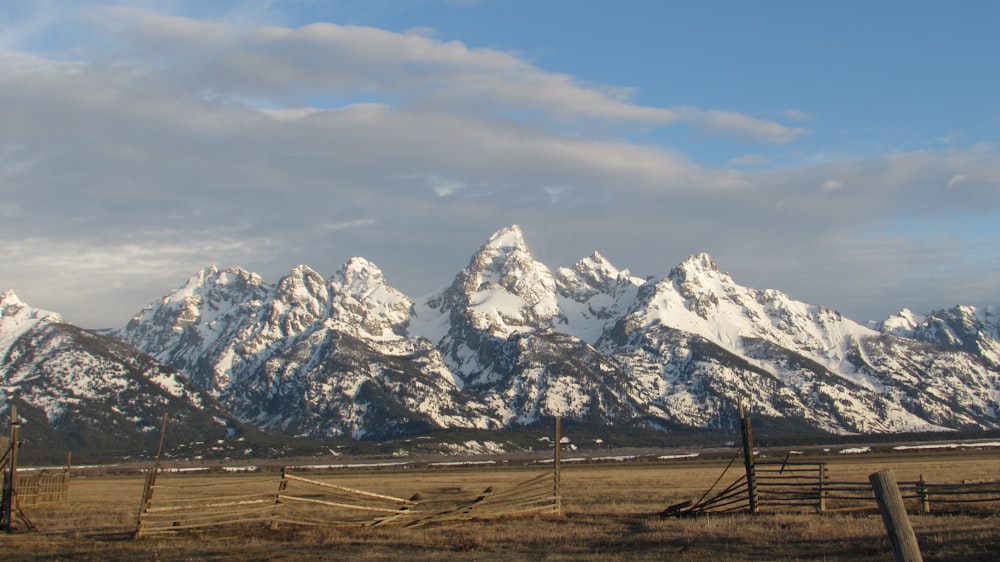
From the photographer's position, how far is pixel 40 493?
5425cm

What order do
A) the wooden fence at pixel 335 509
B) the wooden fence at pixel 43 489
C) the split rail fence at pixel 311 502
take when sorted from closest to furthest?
the split rail fence at pixel 311 502 → the wooden fence at pixel 335 509 → the wooden fence at pixel 43 489

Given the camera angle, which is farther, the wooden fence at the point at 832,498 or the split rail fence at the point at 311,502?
the wooden fence at the point at 832,498

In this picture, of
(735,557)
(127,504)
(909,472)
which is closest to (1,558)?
(735,557)

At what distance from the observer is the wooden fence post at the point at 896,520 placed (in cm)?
1019

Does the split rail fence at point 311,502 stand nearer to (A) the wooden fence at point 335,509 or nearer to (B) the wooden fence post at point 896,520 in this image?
(A) the wooden fence at point 335,509

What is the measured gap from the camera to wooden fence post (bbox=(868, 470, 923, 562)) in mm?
10188

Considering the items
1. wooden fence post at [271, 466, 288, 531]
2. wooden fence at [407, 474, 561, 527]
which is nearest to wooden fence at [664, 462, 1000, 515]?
wooden fence at [407, 474, 561, 527]

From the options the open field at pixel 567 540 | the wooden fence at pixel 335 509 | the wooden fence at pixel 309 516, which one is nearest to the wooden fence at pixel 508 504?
the wooden fence at pixel 309 516

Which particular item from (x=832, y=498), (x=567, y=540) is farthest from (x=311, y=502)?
(x=832, y=498)

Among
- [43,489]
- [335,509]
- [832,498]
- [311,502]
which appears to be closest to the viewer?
[311,502]

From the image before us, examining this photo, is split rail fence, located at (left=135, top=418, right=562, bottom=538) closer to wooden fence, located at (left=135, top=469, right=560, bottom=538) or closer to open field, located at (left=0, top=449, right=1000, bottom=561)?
wooden fence, located at (left=135, top=469, right=560, bottom=538)

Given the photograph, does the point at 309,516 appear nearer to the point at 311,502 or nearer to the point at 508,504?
the point at 311,502

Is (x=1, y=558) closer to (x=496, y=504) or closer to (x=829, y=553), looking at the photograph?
(x=496, y=504)

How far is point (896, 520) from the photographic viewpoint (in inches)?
402
